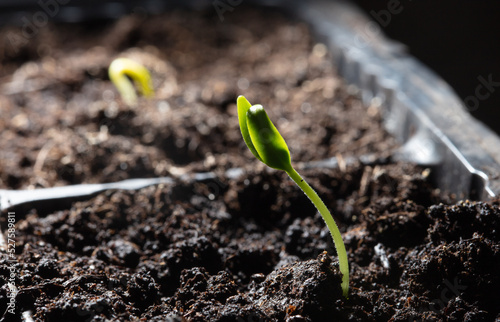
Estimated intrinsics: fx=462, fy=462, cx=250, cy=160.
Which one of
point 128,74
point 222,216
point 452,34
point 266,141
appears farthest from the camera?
point 452,34

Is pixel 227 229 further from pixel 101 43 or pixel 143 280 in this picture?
pixel 101 43

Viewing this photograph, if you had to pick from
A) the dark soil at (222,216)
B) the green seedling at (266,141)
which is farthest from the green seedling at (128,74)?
the green seedling at (266,141)

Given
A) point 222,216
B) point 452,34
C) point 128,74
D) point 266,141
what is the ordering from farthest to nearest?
point 452,34, point 128,74, point 222,216, point 266,141

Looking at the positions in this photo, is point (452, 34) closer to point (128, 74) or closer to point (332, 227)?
point (128, 74)

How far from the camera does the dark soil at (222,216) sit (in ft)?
2.63

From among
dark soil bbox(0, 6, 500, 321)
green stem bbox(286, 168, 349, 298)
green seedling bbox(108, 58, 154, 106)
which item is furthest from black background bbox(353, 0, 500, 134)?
green stem bbox(286, 168, 349, 298)

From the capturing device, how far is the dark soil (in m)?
0.80

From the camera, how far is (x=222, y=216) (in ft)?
3.61

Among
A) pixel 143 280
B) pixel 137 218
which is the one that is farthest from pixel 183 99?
pixel 143 280

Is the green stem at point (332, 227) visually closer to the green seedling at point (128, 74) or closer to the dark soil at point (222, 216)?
the dark soil at point (222, 216)

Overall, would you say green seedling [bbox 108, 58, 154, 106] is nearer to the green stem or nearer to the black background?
the green stem

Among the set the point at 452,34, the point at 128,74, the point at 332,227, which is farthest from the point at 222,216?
the point at 452,34

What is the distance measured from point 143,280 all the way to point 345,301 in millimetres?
374

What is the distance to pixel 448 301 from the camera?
80 cm
